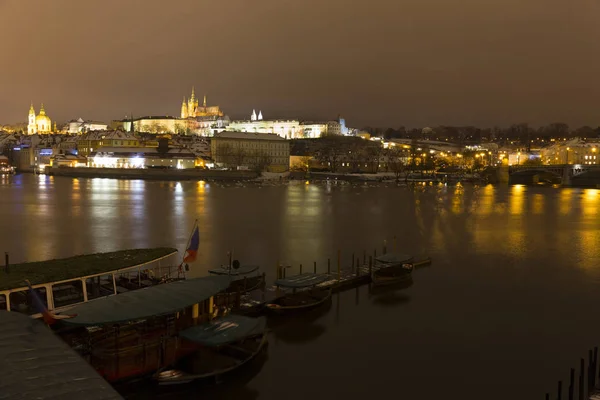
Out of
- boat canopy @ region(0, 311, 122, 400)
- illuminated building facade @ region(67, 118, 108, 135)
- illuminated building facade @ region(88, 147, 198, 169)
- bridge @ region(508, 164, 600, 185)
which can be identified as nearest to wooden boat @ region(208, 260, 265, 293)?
boat canopy @ region(0, 311, 122, 400)

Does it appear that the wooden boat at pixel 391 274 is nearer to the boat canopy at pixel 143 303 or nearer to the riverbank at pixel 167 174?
the boat canopy at pixel 143 303

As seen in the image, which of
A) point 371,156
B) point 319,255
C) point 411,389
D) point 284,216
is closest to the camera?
point 411,389

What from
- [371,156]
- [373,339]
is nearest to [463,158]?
[371,156]

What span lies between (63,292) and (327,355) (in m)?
3.52

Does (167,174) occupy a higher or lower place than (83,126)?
lower

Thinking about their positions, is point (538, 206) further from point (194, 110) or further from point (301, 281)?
point (194, 110)

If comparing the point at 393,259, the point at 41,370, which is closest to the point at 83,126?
the point at 393,259

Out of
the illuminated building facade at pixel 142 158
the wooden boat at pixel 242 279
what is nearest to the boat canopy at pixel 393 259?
the wooden boat at pixel 242 279

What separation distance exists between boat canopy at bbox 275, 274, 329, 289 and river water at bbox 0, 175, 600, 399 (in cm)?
50

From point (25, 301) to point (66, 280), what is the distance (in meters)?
0.63

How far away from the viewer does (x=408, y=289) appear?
9.78m

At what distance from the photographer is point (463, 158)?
262ft

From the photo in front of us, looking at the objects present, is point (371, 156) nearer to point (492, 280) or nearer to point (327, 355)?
point (492, 280)

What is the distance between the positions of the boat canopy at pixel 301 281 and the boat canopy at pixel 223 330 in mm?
1832
